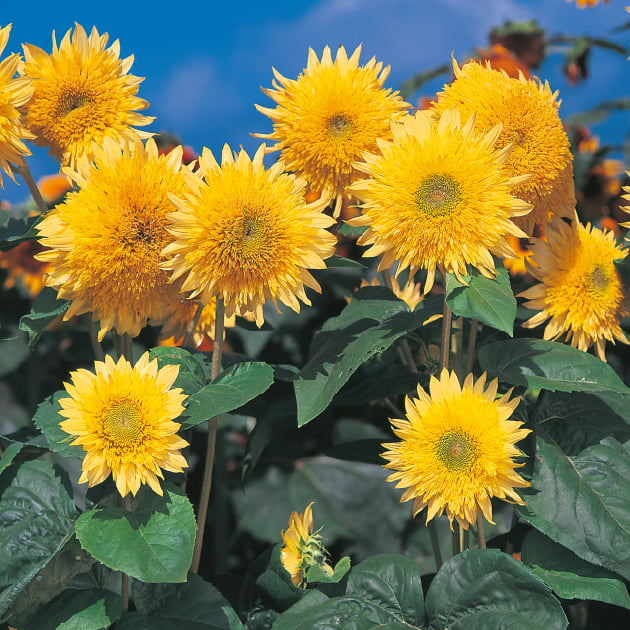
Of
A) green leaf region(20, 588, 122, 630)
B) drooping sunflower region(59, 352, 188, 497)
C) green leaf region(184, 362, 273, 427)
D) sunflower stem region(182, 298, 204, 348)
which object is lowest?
green leaf region(20, 588, 122, 630)

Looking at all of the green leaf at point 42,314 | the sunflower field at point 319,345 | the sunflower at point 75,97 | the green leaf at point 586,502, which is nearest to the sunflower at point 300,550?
the sunflower field at point 319,345

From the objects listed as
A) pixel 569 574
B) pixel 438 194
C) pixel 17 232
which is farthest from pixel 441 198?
pixel 17 232

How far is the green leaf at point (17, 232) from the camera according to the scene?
40.4 inches

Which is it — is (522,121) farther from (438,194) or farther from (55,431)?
(55,431)

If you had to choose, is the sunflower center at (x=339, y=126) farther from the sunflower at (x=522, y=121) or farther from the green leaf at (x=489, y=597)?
the green leaf at (x=489, y=597)

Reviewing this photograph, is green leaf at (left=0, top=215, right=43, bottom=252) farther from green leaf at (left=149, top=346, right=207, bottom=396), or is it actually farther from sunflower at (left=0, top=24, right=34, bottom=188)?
green leaf at (left=149, top=346, right=207, bottom=396)

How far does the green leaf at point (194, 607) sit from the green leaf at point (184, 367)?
236 mm

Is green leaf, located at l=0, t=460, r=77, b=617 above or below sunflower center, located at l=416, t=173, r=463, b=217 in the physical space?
below

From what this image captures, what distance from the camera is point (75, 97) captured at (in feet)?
3.33

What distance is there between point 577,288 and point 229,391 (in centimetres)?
46

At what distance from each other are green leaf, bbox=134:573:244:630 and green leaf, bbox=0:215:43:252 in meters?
0.45

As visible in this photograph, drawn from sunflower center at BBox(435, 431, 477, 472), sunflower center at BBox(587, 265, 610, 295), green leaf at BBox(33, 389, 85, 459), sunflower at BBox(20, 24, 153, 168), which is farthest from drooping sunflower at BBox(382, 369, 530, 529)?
sunflower at BBox(20, 24, 153, 168)

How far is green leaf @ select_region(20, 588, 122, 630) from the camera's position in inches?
36.0

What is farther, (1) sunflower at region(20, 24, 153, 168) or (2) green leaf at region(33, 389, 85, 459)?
(1) sunflower at region(20, 24, 153, 168)
